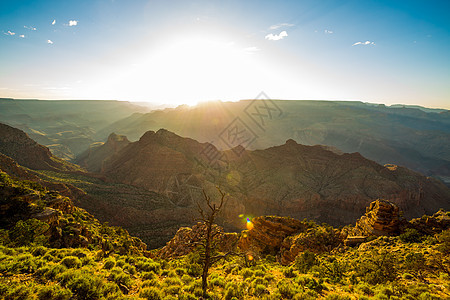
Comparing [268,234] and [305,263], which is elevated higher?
[305,263]

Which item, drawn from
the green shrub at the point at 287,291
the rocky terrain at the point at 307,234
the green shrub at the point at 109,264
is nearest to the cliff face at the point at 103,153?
the rocky terrain at the point at 307,234

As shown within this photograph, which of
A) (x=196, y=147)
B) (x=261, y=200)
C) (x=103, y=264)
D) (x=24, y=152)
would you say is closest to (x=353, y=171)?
(x=261, y=200)

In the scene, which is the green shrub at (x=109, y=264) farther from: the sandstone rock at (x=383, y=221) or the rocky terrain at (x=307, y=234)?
the sandstone rock at (x=383, y=221)

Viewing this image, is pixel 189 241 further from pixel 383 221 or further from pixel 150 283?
pixel 383 221

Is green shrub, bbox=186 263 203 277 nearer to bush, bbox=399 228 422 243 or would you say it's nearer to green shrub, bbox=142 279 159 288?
green shrub, bbox=142 279 159 288

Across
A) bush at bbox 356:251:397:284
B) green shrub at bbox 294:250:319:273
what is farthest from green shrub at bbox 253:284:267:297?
bush at bbox 356:251:397:284

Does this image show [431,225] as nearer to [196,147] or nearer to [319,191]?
[319,191]

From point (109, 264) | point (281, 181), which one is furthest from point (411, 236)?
point (281, 181)
